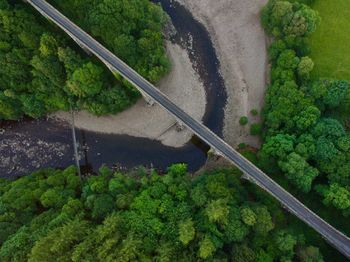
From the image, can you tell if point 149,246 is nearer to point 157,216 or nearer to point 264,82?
point 157,216

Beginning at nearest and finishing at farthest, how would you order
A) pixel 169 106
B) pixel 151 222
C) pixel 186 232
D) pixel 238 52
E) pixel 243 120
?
pixel 186 232 → pixel 151 222 → pixel 169 106 → pixel 243 120 → pixel 238 52

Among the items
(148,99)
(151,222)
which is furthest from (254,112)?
(151,222)

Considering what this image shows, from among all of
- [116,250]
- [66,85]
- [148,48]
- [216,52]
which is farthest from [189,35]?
[116,250]

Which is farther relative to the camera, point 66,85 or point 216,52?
point 216,52

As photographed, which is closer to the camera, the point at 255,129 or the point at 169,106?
the point at 169,106

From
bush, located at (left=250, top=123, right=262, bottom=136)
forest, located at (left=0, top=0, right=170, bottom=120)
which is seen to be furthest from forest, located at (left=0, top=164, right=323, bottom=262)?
forest, located at (left=0, top=0, right=170, bottom=120)

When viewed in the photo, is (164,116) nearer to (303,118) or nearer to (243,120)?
(243,120)

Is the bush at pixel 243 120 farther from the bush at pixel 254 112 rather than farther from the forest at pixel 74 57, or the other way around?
the forest at pixel 74 57
